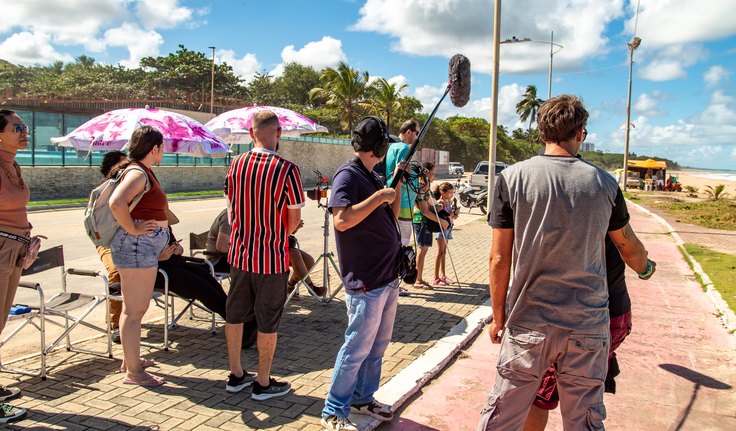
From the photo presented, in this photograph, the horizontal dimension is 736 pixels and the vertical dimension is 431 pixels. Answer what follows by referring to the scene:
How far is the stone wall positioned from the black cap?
19770 millimetres

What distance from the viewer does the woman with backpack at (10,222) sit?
379 centimetres

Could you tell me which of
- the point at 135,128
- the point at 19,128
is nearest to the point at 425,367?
the point at 19,128

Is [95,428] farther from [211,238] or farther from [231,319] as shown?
[211,238]

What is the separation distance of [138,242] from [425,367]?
98.6 inches

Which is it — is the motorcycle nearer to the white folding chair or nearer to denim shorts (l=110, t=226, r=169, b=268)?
the white folding chair

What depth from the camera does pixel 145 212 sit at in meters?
4.24

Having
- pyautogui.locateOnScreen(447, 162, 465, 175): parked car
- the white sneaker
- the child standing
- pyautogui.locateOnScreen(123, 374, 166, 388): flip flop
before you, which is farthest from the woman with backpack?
pyautogui.locateOnScreen(447, 162, 465, 175): parked car

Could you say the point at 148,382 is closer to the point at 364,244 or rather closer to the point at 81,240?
the point at 364,244

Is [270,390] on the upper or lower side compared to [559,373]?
lower

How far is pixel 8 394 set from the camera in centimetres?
400

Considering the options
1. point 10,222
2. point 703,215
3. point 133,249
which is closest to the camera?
point 10,222

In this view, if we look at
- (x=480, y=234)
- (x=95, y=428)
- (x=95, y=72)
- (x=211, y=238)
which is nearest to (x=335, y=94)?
(x=480, y=234)

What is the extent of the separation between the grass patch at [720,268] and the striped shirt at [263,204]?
6293mm

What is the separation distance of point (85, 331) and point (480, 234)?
10.7m
